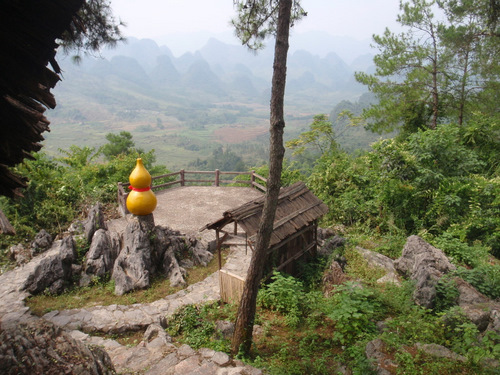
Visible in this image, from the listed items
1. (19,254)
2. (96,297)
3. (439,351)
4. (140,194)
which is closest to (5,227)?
(439,351)

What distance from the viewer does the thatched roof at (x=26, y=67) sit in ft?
6.55

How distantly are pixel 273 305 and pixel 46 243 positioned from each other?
25.4 ft

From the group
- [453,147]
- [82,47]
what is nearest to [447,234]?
[453,147]

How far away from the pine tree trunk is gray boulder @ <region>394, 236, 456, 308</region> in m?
3.34

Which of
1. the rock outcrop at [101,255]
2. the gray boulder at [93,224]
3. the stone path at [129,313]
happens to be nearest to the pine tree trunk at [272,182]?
the stone path at [129,313]

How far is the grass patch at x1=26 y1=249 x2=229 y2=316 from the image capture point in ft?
25.2

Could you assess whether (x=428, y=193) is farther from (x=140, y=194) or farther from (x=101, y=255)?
(x=101, y=255)

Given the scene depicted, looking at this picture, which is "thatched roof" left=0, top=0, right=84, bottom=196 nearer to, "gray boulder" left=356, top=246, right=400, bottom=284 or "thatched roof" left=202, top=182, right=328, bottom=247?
"thatched roof" left=202, top=182, right=328, bottom=247

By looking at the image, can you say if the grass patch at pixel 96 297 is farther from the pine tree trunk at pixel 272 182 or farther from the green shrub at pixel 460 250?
the green shrub at pixel 460 250

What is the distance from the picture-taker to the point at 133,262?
28.5 ft

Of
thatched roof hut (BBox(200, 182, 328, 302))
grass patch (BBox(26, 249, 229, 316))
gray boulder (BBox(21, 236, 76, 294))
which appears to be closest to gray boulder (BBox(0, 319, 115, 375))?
thatched roof hut (BBox(200, 182, 328, 302))

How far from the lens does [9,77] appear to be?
210 centimetres

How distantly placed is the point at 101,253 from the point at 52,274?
3.99 ft

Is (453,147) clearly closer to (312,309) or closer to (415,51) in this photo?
(415,51)
